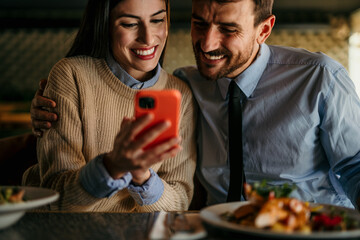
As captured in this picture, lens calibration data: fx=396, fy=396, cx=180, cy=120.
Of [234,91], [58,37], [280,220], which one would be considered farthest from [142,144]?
[58,37]

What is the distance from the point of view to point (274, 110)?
1620 mm

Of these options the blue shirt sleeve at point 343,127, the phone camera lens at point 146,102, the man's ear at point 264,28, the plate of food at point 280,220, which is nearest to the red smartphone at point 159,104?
the phone camera lens at point 146,102

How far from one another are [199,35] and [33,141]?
948 mm

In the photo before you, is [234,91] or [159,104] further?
[234,91]

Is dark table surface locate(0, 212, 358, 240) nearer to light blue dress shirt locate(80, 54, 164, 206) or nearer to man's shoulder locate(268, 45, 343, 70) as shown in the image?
light blue dress shirt locate(80, 54, 164, 206)

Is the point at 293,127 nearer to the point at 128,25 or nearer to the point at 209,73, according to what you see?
the point at 209,73

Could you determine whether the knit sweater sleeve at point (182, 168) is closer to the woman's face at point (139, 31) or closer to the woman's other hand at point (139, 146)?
the woman's face at point (139, 31)

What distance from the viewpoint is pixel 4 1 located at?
4.62 metres

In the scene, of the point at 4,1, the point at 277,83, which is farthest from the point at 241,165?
the point at 4,1

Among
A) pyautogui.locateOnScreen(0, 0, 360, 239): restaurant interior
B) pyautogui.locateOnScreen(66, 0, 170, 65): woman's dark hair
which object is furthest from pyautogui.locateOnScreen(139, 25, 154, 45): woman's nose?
pyautogui.locateOnScreen(0, 0, 360, 239): restaurant interior

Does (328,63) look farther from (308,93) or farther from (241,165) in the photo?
(241,165)

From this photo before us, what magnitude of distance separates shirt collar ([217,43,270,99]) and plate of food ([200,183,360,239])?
28.2 inches

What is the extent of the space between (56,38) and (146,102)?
4.47 metres

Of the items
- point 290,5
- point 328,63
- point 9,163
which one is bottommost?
point 9,163
